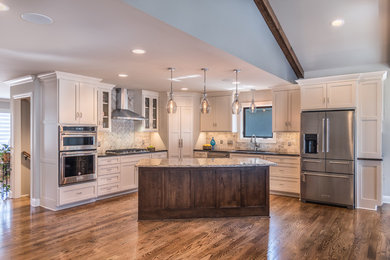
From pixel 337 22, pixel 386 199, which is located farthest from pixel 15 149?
pixel 386 199

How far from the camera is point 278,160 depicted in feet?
18.8

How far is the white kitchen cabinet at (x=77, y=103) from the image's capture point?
15.4ft

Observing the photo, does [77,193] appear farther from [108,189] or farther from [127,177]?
[127,177]

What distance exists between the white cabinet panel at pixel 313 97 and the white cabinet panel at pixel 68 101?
440 centimetres

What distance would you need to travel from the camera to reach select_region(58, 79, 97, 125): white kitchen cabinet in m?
4.71

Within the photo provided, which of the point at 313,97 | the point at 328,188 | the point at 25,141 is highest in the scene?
the point at 313,97

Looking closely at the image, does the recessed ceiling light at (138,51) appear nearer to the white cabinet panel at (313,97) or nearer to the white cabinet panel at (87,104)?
the white cabinet panel at (87,104)

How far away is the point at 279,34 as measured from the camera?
469 cm

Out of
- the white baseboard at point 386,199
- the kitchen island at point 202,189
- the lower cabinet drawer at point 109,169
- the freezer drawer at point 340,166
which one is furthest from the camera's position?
the lower cabinet drawer at point 109,169

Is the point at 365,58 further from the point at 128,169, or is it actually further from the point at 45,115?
the point at 45,115

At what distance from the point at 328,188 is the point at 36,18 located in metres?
5.17

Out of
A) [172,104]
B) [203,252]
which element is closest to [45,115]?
[172,104]

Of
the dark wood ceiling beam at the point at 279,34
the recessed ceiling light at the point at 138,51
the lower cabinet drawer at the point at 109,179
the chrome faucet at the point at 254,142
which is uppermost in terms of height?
the dark wood ceiling beam at the point at 279,34

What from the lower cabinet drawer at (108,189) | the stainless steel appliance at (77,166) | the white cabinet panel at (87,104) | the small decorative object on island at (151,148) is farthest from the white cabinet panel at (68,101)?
the small decorative object on island at (151,148)
